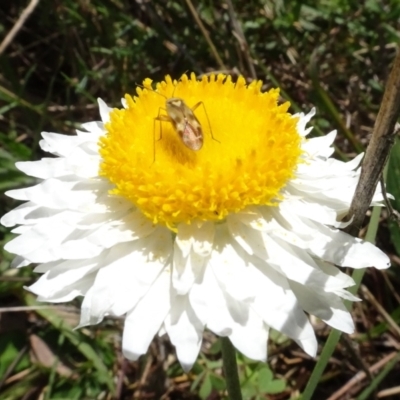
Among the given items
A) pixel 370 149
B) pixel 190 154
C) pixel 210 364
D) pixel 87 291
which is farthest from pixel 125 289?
pixel 210 364

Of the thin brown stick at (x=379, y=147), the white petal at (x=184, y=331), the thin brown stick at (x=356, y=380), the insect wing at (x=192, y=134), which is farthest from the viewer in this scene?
the thin brown stick at (x=356, y=380)

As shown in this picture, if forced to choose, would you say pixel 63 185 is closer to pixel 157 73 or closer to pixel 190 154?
pixel 190 154

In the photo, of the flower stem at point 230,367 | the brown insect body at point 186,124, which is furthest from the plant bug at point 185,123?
the flower stem at point 230,367

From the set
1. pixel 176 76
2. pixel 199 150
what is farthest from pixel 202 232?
pixel 176 76

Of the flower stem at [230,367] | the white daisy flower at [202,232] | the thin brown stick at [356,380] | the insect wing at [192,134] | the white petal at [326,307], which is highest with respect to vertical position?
the insect wing at [192,134]

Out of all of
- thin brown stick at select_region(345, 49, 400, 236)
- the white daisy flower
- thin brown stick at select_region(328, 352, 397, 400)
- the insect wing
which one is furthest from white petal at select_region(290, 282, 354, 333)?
thin brown stick at select_region(328, 352, 397, 400)

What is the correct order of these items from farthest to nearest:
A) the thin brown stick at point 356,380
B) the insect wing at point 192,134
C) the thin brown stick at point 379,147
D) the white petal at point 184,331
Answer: the thin brown stick at point 356,380 → the insect wing at point 192,134 → the white petal at point 184,331 → the thin brown stick at point 379,147

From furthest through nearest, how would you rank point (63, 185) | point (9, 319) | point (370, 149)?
point (9, 319) < point (63, 185) < point (370, 149)

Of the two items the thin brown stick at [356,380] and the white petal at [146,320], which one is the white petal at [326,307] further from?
the thin brown stick at [356,380]

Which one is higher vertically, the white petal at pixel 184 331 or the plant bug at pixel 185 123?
the plant bug at pixel 185 123
